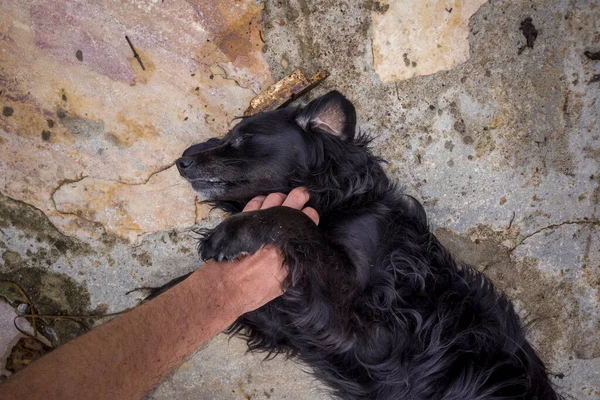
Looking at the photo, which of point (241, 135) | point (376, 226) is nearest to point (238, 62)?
point (241, 135)

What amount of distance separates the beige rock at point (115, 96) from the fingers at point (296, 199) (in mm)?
882

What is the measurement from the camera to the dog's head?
2.30 meters

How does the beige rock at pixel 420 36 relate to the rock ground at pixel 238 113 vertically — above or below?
above

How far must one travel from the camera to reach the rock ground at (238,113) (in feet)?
8.81

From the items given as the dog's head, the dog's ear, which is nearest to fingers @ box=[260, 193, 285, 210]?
the dog's head

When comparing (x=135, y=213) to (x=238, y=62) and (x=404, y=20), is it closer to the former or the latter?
(x=238, y=62)

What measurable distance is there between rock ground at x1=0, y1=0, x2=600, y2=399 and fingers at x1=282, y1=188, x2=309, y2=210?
0.85 metres

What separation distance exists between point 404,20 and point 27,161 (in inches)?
102

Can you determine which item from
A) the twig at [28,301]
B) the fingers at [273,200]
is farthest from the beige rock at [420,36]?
the twig at [28,301]

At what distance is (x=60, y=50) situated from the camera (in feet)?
8.84

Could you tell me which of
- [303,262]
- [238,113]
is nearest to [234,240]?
[303,262]

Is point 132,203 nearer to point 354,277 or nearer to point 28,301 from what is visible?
point 28,301

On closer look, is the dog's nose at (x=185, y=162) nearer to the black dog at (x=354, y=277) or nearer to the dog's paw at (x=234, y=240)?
the black dog at (x=354, y=277)

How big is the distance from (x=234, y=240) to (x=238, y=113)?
118 cm
